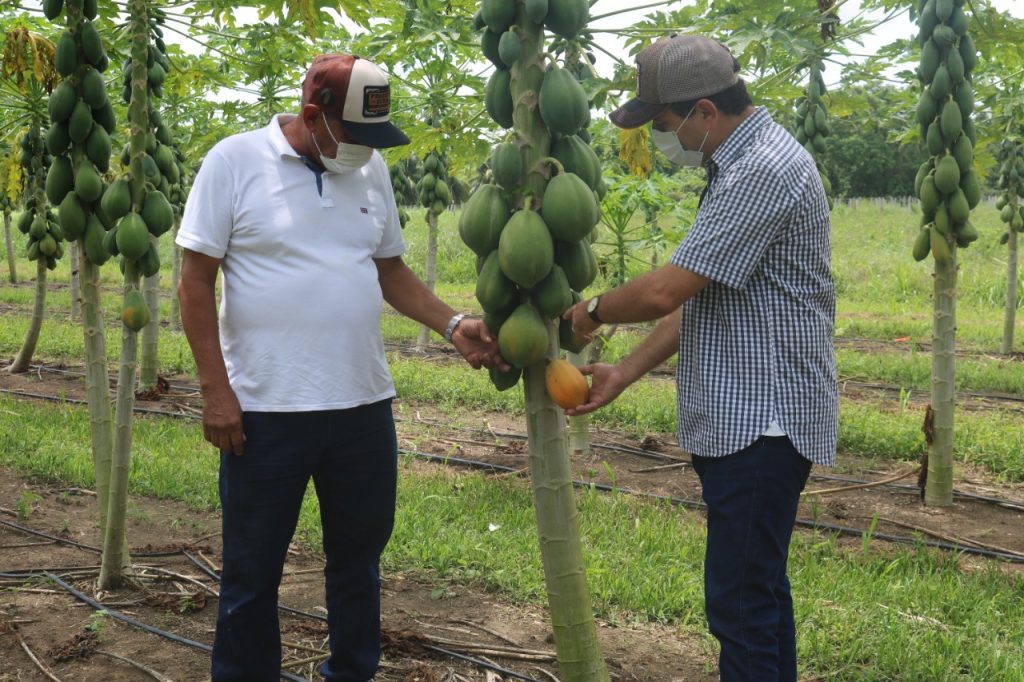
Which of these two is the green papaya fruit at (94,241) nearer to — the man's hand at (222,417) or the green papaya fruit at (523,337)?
the man's hand at (222,417)

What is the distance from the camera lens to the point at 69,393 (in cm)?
851

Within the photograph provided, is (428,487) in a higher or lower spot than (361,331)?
lower

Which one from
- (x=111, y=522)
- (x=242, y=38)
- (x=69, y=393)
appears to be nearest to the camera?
(x=111, y=522)

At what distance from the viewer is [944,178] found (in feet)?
17.2

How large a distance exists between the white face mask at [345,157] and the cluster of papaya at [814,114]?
493cm

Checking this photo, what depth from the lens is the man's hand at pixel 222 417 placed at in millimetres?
2689

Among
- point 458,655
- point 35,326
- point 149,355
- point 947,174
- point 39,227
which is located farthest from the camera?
point 35,326

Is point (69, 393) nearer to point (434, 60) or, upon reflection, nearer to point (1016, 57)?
point (434, 60)

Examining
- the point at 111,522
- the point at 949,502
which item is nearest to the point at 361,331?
the point at 111,522

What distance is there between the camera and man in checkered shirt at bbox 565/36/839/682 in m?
2.45

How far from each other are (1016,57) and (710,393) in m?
4.20

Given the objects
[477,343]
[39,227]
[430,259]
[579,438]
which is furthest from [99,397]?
[430,259]

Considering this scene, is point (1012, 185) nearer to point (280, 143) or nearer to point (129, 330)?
point (129, 330)

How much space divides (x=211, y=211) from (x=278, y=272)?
244mm
